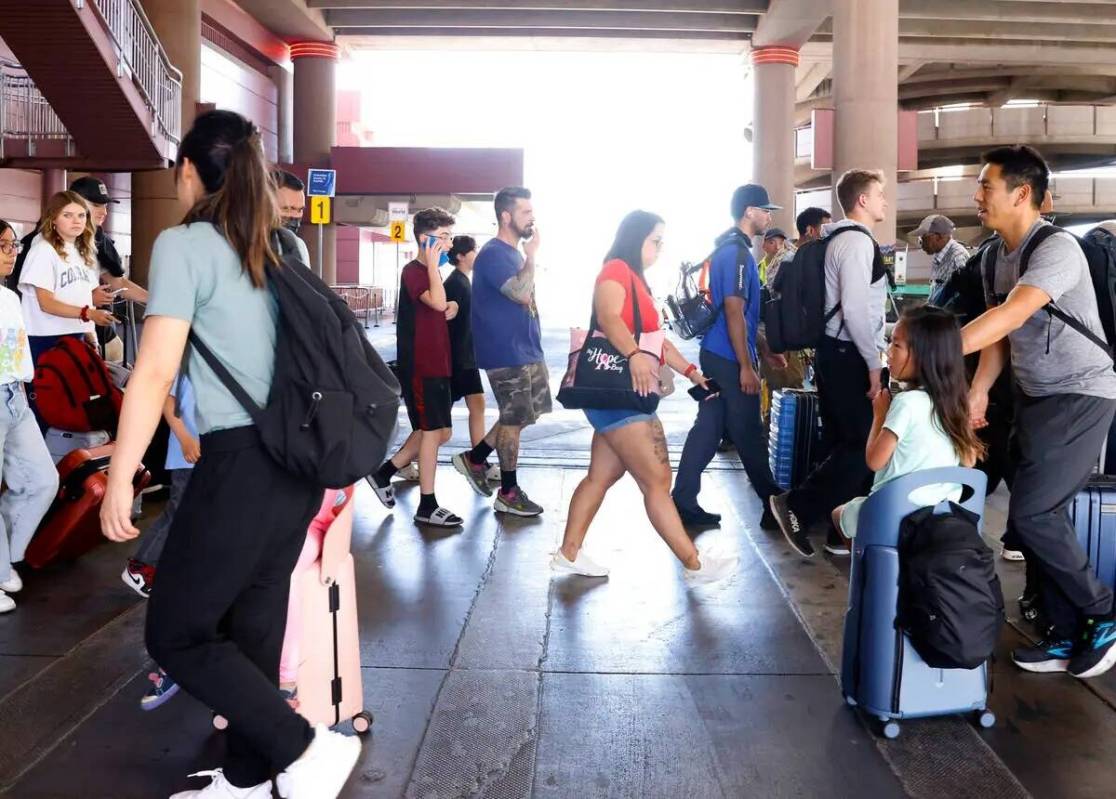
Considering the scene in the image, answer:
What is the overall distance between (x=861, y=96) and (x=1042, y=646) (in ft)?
57.3

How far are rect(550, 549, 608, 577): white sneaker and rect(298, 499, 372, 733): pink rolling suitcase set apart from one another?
2.12 meters

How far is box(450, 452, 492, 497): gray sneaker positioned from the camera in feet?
25.4

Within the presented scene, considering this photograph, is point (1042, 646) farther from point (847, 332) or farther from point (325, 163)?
point (325, 163)

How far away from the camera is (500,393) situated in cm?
711

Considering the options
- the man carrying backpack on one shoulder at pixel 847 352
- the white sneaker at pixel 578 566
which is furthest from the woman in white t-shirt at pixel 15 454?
the man carrying backpack on one shoulder at pixel 847 352

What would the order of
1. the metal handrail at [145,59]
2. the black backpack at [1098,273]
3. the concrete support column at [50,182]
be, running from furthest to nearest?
the concrete support column at [50,182], the metal handrail at [145,59], the black backpack at [1098,273]

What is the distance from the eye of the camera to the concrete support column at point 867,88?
20.4 m

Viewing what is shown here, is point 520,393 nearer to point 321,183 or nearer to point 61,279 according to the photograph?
point 61,279

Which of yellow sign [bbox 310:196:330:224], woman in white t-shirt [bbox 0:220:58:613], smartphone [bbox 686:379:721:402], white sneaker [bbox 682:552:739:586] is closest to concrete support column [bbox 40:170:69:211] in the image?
yellow sign [bbox 310:196:330:224]

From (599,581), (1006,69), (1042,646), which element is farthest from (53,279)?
(1006,69)

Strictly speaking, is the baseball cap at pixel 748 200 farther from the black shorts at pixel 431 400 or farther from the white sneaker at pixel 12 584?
the white sneaker at pixel 12 584

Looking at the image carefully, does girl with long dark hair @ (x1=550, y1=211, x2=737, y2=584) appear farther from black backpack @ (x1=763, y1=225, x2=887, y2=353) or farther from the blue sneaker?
the blue sneaker

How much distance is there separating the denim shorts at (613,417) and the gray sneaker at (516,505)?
2.06 m

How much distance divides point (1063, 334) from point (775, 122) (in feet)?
87.5
